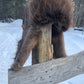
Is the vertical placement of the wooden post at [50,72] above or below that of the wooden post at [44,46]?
below

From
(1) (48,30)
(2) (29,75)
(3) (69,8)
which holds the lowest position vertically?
(2) (29,75)

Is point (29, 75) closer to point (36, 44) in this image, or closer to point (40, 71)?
point (40, 71)

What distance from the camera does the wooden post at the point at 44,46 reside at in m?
0.91

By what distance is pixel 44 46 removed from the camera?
0.93 metres

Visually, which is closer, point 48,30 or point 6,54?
point 48,30

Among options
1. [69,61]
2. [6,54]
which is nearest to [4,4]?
[6,54]

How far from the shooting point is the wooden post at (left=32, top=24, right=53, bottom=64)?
2.98 feet

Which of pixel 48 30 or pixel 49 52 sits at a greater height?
pixel 48 30

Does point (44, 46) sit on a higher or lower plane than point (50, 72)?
higher

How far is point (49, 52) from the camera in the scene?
37.3 inches

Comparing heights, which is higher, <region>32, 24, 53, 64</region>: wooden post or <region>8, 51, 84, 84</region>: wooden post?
<region>32, 24, 53, 64</region>: wooden post

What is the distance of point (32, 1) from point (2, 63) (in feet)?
10.6

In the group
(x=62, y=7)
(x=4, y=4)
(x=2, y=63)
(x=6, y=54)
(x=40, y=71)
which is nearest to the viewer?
(x=62, y=7)

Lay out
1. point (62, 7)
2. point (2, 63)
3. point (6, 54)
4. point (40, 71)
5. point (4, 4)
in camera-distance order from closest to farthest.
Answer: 1. point (62, 7)
2. point (40, 71)
3. point (2, 63)
4. point (6, 54)
5. point (4, 4)
